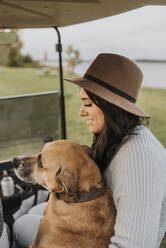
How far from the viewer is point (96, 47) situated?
1532 cm

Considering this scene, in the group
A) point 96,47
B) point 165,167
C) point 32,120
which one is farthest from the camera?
point 96,47

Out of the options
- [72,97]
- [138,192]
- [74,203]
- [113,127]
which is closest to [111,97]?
[113,127]

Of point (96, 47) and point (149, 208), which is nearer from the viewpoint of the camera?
point (149, 208)

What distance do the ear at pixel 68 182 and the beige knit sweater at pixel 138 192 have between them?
0.20 meters

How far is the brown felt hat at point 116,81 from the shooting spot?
1307mm

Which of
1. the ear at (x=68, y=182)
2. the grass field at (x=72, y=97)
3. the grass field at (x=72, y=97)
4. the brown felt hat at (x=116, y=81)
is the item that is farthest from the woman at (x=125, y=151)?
the grass field at (x=72, y=97)

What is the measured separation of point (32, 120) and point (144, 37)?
9.47 meters

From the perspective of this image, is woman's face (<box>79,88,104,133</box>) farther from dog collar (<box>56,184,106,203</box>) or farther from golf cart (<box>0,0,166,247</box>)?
golf cart (<box>0,0,166,247</box>)

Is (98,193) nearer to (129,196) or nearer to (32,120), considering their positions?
(129,196)

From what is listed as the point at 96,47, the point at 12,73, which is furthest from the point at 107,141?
the point at 12,73

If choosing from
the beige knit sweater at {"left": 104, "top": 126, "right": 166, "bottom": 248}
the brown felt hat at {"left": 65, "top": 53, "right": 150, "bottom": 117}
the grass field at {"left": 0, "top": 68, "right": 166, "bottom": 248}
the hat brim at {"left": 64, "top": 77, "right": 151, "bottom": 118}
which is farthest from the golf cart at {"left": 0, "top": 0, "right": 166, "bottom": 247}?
the grass field at {"left": 0, "top": 68, "right": 166, "bottom": 248}

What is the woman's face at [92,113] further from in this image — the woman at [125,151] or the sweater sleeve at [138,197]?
the sweater sleeve at [138,197]

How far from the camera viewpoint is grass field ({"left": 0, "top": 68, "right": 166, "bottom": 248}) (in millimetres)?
8242

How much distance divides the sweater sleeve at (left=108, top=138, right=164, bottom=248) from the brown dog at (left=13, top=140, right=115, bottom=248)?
94mm
